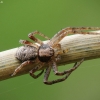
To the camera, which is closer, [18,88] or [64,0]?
[18,88]

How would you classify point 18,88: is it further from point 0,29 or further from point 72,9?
point 72,9

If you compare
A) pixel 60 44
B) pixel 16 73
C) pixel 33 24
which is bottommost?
pixel 16 73

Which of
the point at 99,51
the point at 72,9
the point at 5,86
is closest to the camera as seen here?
the point at 99,51

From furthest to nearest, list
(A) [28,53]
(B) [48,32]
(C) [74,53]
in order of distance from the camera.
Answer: (B) [48,32] → (A) [28,53] → (C) [74,53]

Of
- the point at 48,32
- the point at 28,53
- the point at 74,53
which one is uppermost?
the point at 48,32

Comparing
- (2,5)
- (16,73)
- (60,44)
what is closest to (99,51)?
(60,44)

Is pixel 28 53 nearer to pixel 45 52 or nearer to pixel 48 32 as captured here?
pixel 45 52

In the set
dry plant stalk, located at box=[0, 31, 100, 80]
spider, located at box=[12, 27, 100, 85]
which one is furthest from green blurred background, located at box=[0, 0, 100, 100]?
dry plant stalk, located at box=[0, 31, 100, 80]

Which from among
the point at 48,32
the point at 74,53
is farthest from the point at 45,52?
the point at 48,32

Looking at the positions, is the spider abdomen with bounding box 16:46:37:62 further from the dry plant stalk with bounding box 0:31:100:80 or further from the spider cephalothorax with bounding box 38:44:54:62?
the dry plant stalk with bounding box 0:31:100:80
